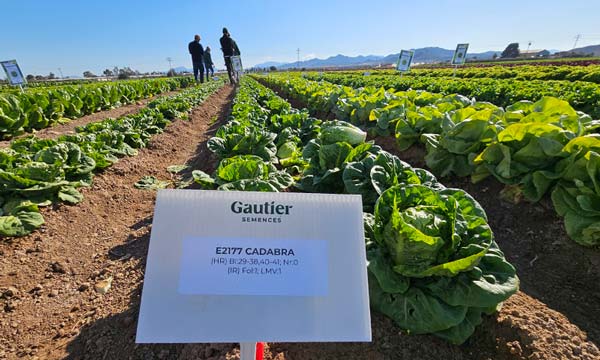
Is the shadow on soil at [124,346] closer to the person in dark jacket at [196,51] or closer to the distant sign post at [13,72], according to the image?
the distant sign post at [13,72]

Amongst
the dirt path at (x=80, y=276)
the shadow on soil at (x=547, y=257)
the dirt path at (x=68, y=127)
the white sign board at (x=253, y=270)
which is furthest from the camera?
the dirt path at (x=68, y=127)

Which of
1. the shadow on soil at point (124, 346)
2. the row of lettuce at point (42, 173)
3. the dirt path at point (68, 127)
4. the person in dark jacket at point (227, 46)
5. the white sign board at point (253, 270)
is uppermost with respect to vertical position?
the person in dark jacket at point (227, 46)

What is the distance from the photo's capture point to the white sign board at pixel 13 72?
13016mm

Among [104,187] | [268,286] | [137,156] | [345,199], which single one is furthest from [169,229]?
[137,156]

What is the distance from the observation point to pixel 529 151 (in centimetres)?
334

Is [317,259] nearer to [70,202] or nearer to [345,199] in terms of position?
[345,199]

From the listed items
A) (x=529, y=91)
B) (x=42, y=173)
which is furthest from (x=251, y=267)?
(x=529, y=91)

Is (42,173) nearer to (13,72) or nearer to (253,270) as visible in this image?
(253,270)

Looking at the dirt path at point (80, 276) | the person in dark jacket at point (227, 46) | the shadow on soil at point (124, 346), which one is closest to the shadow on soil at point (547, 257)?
the shadow on soil at point (124, 346)

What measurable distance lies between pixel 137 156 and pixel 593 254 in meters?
7.34

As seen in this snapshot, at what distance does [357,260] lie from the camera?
1.44 meters

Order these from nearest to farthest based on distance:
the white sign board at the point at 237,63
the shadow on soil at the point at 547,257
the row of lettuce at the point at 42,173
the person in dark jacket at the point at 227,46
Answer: the shadow on soil at the point at 547,257, the row of lettuce at the point at 42,173, the person in dark jacket at the point at 227,46, the white sign board at the point at 237,63

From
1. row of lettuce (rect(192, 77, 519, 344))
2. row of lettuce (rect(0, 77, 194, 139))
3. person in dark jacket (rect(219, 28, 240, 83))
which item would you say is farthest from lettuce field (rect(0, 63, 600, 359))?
person in dark jacket (rect(219, 28, 240, 83))

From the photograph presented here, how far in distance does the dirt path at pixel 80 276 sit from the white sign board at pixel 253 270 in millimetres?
1210
